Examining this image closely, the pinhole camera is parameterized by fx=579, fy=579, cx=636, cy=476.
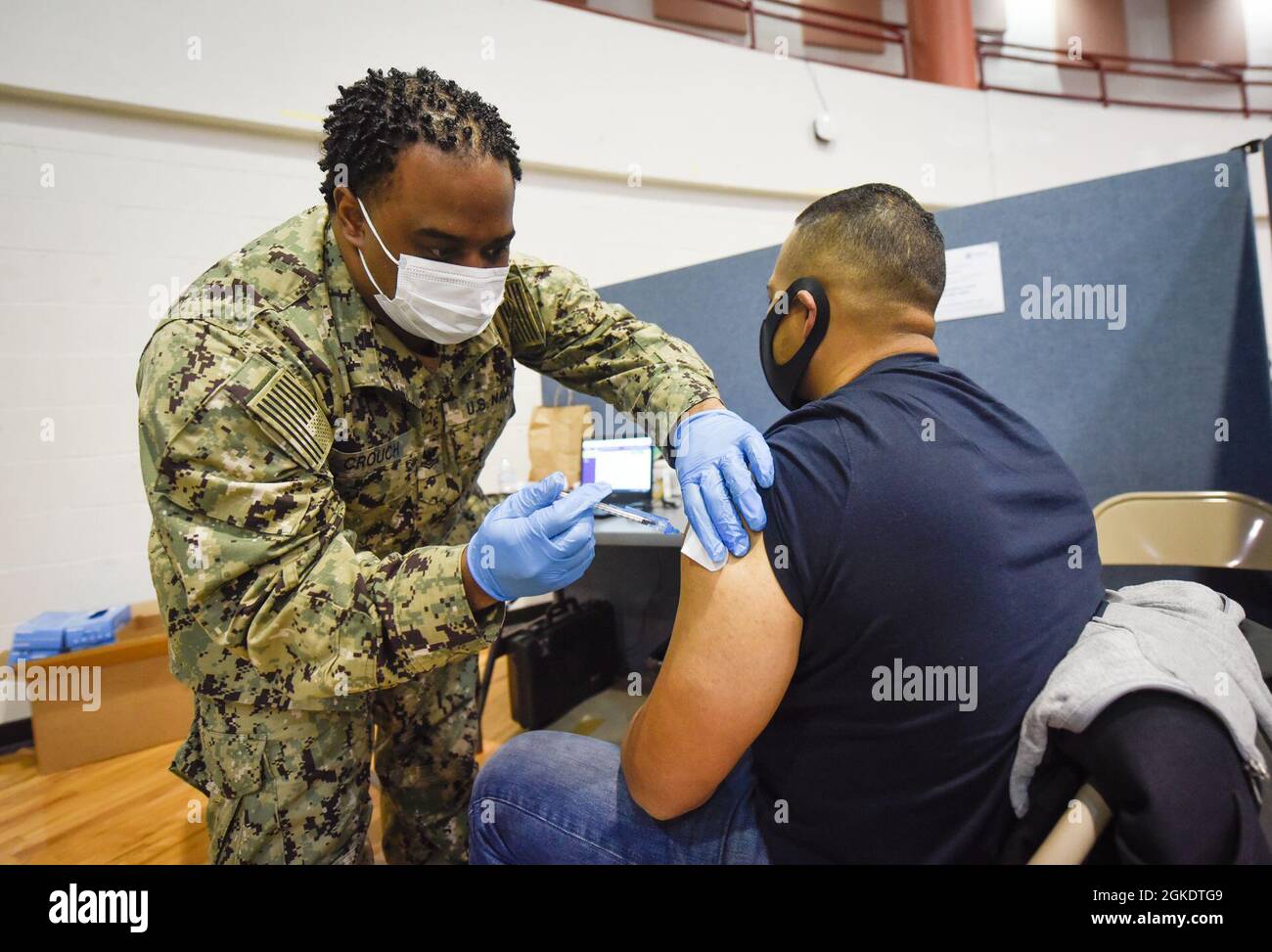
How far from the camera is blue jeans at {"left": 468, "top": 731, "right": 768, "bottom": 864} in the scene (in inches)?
27.3

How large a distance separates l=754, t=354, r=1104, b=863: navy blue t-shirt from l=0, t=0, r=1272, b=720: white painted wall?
150 centimetres

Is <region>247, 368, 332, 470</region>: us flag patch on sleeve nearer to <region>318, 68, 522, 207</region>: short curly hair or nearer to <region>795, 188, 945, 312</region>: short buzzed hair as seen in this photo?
<region>318, 68, 522, 207</region>: short curly hair

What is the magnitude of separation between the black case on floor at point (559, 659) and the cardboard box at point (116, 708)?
3.43ft

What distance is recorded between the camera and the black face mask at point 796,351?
84 centimetres

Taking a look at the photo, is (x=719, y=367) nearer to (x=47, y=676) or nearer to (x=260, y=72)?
(x=260, y=72)

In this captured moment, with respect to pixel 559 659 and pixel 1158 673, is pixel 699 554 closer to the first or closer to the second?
pixel 1158 673

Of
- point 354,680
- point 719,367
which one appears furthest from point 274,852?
point 719,367

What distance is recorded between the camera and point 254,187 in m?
2.27

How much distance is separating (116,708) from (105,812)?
406mm

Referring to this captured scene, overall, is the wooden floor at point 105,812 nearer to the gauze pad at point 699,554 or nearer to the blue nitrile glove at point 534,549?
the blue nitrile glove at point 534,549

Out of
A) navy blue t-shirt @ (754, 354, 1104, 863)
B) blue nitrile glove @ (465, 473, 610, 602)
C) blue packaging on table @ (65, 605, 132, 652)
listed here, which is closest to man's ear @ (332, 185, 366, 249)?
blue nitrile glove @ (465, 473, 610, 602)

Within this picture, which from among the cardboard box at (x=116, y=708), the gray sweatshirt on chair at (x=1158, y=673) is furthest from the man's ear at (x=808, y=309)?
the cardboard box at (x=116, y=708)

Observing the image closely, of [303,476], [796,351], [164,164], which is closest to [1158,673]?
[796,351]
